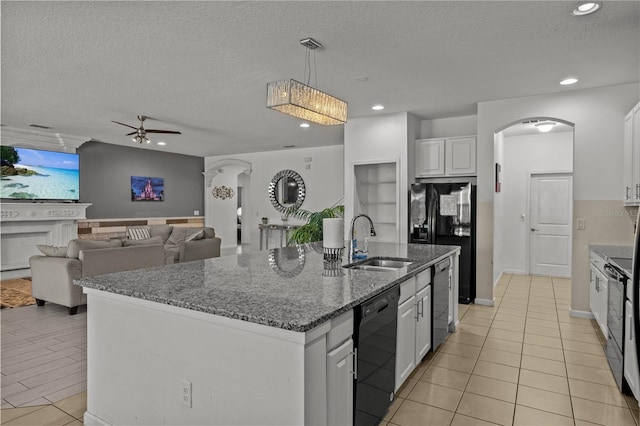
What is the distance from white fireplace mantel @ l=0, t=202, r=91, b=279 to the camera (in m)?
6.49

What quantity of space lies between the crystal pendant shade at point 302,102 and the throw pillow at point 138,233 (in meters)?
6.11

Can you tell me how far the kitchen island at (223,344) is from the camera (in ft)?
4.84

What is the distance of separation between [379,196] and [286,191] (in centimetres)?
329

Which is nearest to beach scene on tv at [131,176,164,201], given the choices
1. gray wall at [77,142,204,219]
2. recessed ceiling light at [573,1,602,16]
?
gray wall at [77,142,204,219]

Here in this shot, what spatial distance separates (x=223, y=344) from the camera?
64.4 inches

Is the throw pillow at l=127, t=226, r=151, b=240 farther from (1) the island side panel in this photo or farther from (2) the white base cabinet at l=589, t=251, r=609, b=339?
(2) the white base cabinet at l=589, t=251, r=609, b=339

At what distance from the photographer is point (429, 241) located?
5289mm

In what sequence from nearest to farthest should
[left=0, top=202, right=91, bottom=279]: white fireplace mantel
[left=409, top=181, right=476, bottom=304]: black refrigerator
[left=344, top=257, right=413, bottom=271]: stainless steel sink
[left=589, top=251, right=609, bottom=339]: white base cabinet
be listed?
[left=344, top=257, right=413, bottom=271]: stainless steel sink < [left=589, top=251, right=609, bottom=339]: white base cabinet < [left=409, top=181, right=476, bottom=304]: black refrigerator < [left=0, top=202, right=91, bottom=279]: white fireplace mantel

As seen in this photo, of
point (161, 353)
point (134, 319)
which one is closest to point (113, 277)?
point (134, 319)

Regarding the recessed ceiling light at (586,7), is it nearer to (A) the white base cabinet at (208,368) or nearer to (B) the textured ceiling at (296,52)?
(B) the textured ceiling at (296,52)

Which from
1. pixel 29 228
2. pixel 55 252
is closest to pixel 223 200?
pixel 29 228

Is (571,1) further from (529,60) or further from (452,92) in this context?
(452,92)

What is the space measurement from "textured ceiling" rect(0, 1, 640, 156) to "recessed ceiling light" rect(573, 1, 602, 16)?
0.06 meters

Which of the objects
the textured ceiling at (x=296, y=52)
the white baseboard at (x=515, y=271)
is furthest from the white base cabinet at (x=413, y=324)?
the white baseboard at (x=515, y=271)
